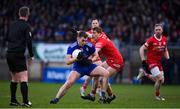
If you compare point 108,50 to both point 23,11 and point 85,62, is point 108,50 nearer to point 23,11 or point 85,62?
point 85,62

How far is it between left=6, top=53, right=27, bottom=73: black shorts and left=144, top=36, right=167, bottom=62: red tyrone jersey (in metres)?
5.52

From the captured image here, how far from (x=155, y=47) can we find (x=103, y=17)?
15483 mm

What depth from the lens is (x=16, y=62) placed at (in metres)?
16.5

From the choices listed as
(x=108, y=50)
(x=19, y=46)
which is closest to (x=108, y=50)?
(x=108, y=50)

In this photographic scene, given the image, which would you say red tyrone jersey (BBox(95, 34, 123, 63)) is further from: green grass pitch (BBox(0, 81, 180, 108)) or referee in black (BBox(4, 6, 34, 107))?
referee in black (BBox(4, 6, 34, 107))

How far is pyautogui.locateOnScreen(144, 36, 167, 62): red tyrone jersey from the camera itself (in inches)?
813

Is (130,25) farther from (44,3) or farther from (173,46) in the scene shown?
(44,3)

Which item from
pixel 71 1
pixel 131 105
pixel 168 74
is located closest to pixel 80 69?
pixel 131 105

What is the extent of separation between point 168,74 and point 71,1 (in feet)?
29.8

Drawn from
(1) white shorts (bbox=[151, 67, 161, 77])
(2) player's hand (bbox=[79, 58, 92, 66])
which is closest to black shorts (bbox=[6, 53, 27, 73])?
(2) player's hand (bbox=[79, 58, 92, 66])

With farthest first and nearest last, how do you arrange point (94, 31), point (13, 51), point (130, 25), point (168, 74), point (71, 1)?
point (71, 1) < point (130, 25) < point (168, 74) < point (94, 31) < point (13, 51)

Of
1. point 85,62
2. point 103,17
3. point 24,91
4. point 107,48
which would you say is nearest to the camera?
point 24,91

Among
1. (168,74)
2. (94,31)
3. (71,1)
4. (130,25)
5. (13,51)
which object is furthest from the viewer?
(71,1)

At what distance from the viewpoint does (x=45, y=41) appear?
34969mm
